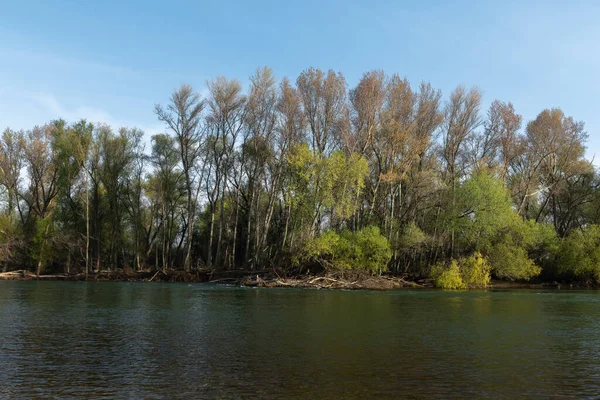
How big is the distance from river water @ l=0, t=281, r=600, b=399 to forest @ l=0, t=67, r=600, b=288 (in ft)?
75.0

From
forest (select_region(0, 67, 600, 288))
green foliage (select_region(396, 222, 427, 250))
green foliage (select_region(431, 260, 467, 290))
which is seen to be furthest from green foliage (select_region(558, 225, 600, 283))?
green foliage (select_region(396, 222, 427, 250))

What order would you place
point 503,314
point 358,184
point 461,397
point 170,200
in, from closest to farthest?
point 461,397 → point 503,314 → point 358,184 → point 170,200

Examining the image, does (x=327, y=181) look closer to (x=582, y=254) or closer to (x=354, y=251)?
(x=354, y=251)

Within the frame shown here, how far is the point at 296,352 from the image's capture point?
14.7m

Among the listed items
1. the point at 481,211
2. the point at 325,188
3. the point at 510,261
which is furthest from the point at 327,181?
the point at 510,261

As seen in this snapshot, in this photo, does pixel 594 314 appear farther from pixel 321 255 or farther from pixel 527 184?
pixel 527 184

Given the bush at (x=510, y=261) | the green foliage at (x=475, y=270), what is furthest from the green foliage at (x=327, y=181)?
the bush at (x=510, y=261)

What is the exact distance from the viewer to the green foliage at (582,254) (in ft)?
163

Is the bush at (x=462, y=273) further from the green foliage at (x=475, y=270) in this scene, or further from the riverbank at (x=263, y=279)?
the riverbank at (x=263, y=279)

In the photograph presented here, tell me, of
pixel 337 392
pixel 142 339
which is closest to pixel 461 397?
pixel 337 392

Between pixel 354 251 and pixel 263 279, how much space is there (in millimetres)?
8752

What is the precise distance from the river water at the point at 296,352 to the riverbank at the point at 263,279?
726 inches

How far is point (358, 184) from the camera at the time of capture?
47188 millimetres

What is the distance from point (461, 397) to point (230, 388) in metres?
4.74
